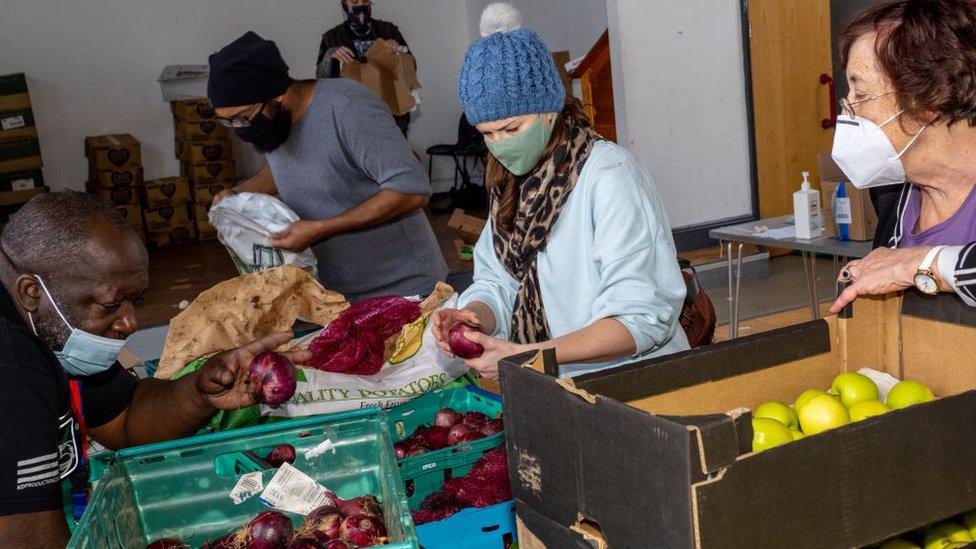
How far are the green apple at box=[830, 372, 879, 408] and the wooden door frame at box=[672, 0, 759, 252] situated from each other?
5.07 m

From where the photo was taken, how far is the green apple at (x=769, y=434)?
53.8 inches

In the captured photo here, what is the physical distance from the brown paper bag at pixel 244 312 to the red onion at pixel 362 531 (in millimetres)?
1062

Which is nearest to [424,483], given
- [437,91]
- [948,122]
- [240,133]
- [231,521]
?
[231,521]

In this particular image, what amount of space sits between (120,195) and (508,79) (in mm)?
9269

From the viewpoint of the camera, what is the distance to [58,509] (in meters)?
1.46

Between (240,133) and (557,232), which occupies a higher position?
(240,133)

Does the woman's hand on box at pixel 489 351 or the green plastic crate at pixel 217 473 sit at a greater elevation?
the woman's hand on box at pixel 489 351

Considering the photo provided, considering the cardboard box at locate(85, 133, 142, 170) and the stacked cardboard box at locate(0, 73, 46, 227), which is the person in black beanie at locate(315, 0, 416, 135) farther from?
the stacked cardboard box at locate(0, 73, 46, 227)

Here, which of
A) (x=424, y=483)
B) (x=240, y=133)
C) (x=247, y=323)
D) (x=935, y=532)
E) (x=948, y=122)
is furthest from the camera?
(x=240, y=133)

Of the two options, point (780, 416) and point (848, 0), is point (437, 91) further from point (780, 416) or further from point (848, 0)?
point (780, 416)

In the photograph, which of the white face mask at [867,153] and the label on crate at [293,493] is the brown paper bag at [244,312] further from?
the white face mask at [867,153]

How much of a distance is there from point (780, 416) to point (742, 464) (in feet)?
1.52

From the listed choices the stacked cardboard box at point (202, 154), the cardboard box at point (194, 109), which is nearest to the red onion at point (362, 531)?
the stacked cardboard box at point (202, 154)

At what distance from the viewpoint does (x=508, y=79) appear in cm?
194
